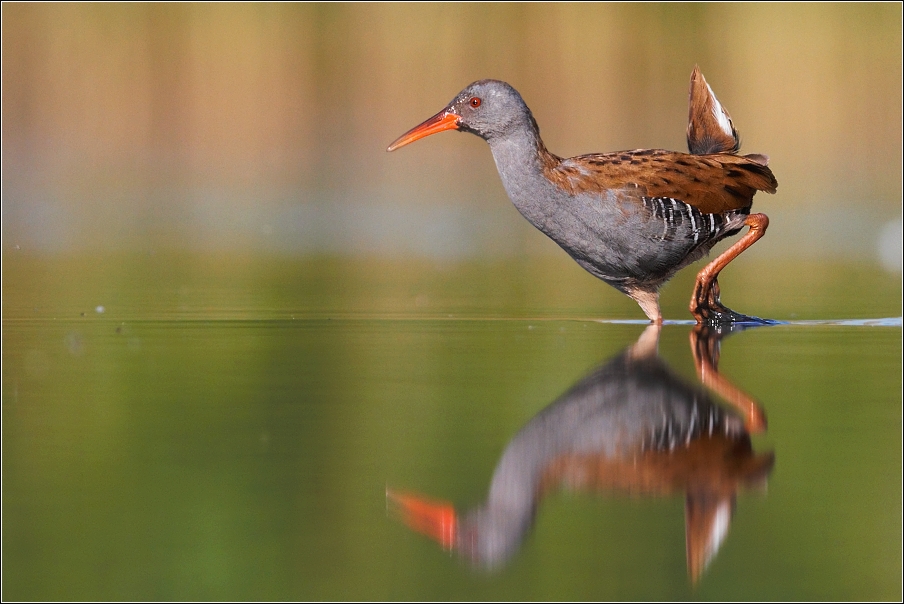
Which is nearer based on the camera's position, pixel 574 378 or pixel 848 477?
pixel 848 477

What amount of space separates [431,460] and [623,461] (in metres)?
0.51

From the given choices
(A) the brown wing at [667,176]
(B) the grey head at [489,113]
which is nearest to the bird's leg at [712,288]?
(A) the brown wing at [667,176]

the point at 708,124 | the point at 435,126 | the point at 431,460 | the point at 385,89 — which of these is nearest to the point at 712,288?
the point at 708,124

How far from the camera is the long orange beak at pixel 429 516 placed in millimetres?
3311

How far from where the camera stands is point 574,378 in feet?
17.3

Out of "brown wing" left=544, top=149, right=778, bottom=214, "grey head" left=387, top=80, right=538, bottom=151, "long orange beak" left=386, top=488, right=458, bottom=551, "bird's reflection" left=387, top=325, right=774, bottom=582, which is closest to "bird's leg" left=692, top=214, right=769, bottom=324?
"brown wing" left=544, top=149, right=778, bottom=214

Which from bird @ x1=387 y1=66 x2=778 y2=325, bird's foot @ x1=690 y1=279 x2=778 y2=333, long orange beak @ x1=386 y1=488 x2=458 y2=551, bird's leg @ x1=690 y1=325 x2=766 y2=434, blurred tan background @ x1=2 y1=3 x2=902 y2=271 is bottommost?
long orange beak @ x1=386 y1=488 x2=458 y2=551

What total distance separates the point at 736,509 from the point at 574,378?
1812 millimetres

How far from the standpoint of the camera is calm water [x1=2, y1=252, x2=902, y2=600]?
3.04 meters

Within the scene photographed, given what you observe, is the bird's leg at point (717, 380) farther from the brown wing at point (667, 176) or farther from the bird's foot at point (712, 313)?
the brown wing at point (667, 176)

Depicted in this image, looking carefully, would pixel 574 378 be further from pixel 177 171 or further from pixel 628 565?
pixel 177 171

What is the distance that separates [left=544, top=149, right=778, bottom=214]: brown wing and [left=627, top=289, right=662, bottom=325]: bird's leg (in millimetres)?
611

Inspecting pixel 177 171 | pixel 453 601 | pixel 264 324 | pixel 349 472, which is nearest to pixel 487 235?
pixel 177 171

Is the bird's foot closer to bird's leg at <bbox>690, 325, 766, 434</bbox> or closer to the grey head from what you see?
bird's leg at <bbox>690, 325, 766, 434</bbox>
